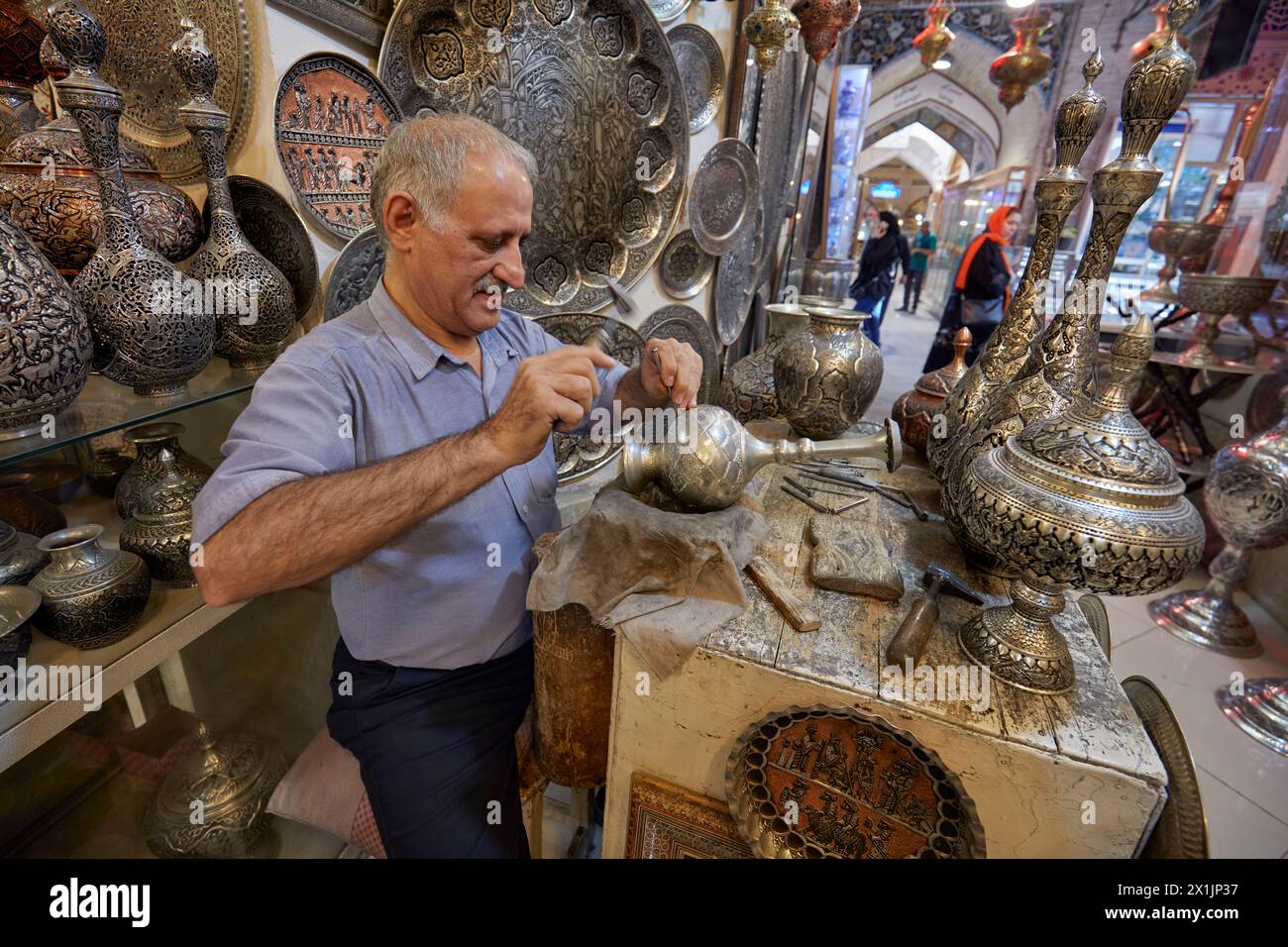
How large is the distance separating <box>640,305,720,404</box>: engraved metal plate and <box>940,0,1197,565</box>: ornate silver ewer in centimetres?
184

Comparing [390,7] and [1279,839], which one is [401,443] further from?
[1279,839]

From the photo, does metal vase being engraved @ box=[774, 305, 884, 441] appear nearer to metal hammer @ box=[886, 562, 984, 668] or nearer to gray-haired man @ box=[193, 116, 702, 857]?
gray-haired man @ box=[193, 116, 702, 857]

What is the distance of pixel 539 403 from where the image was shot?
1095 millimetres

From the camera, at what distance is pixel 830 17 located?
120 inches

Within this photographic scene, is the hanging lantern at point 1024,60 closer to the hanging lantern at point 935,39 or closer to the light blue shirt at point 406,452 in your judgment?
the hanging lantern at point 935,39

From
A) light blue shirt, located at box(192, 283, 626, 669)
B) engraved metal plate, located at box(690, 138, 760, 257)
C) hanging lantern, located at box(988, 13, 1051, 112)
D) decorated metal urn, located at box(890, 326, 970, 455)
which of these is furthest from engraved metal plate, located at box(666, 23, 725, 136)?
hanging lantern, located at box(988, 13, 1051, 112)

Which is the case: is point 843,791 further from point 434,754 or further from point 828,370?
point 828,370

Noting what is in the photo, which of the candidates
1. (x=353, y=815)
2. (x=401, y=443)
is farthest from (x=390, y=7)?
(x=353, y=815)

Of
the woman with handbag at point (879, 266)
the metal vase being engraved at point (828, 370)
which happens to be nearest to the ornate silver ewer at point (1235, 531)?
the metal vase being engraved at point (828, 370)

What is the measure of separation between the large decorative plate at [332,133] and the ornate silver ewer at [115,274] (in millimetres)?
426

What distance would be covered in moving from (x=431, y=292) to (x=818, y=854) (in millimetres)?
1532

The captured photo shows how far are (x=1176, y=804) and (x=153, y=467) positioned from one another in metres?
2.44

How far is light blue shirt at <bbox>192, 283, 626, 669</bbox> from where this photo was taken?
3.83 ft

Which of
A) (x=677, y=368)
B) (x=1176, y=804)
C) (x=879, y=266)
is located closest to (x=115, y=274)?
(x=677, y=368)
